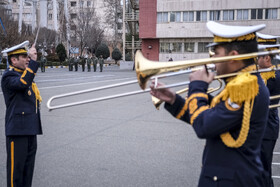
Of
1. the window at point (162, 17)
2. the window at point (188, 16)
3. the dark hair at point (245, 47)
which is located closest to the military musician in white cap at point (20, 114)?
the dark hair at point (245, 47)

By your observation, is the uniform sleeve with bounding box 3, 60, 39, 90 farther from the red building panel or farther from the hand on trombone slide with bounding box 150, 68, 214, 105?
the red building panel

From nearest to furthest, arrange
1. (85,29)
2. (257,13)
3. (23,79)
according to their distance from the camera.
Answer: (23,79)
(257,13)
(85,29)

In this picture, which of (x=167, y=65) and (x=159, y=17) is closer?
(x=167, y=65)

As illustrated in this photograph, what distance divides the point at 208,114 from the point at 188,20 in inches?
1795

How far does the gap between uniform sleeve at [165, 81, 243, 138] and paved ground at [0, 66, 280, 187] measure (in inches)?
105

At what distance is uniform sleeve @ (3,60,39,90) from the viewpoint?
3.57 metres

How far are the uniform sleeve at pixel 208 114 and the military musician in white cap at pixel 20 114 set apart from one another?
216 centimetres

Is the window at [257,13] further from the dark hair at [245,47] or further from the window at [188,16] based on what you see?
the dark hair at [245,47]

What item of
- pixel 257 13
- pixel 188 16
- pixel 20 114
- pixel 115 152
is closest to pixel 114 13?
pixel 188 16

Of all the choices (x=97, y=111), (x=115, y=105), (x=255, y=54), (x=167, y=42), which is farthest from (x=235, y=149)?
(x=167, y=42)

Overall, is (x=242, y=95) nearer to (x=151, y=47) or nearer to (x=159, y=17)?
(x=159, y=17)

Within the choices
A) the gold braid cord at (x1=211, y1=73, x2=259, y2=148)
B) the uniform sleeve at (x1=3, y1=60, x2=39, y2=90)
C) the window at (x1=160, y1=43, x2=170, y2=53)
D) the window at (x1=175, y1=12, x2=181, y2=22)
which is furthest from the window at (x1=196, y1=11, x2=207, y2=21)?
the gold braid cord at (x1=211, y1=73, x2=259, y2=148)

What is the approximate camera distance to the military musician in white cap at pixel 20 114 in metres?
3.62

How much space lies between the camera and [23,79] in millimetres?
3562
